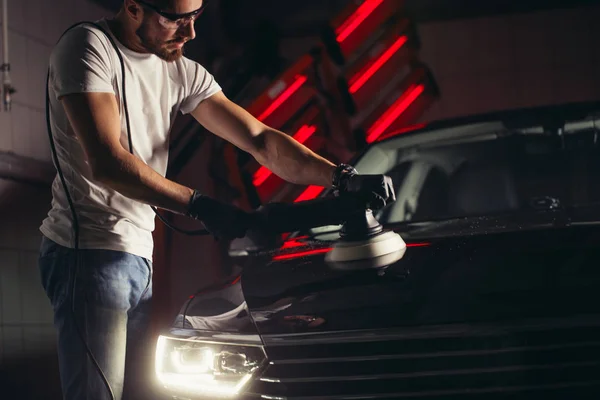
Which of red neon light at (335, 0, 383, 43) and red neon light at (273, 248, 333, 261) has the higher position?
red neon light at (273, 248, 333, 261)

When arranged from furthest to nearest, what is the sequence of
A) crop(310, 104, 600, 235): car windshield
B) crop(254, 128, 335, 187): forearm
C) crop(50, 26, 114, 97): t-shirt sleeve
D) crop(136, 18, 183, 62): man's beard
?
crop(310, 104, 600, 235): car windshield, crop(254, 128, 335, 187): forearm, crop(136, 18, 183, 62): man's beard, crop(50, 26, 114, 97): t-shirt sleeve

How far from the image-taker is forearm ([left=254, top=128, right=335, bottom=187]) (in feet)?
8.51

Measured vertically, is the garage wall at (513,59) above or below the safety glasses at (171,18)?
below

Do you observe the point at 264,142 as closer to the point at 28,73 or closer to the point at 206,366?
the point at 206,366

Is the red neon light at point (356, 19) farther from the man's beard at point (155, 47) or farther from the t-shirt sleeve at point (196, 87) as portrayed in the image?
the man's beard at point (155, 47)

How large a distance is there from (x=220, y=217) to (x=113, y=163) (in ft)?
1.01

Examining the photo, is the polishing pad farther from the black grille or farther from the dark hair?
the dark hair

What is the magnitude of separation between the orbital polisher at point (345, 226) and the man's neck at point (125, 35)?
693 millimetres

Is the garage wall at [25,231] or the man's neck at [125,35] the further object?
the garage wall at [25,231]

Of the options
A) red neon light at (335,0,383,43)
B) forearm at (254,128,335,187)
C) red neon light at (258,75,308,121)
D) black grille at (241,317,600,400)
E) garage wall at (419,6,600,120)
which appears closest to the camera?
black grille at (241,317,600,400)

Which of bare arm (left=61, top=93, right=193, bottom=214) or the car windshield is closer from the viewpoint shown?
bare arm (left=61, top=93, right=193, bottom=214)

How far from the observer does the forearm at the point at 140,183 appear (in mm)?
2133

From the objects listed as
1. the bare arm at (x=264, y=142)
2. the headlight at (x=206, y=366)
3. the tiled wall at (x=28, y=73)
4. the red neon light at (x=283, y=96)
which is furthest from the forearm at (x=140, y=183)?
the red neon light at (x=283, y=96)

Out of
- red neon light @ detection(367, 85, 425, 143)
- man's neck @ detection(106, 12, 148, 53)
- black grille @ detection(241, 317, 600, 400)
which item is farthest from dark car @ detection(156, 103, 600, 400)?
red neon light @ detection(367, 85, 425, 143)
